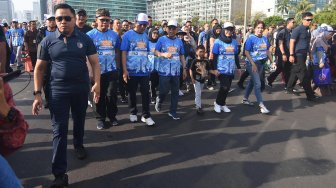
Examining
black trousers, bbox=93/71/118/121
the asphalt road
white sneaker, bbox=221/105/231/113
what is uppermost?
black trousers, bbox=93/71/118/121

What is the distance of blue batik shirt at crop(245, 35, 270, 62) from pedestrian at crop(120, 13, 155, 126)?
8.01 feet

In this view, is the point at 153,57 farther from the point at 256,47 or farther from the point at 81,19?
the point at 256,47

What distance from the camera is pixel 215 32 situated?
28.2ft

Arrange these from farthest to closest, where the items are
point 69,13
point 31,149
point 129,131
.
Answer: point 129,131, point 31,149, point 69,13

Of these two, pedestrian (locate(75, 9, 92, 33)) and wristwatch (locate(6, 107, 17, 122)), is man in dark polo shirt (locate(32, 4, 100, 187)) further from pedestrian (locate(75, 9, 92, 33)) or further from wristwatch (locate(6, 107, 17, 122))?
pedestrian (locate(75, 9, 92, 33))

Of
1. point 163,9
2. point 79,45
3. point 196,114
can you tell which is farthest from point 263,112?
point 163,9

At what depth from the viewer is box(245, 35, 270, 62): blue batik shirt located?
22.5 ft

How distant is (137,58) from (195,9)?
461 feet

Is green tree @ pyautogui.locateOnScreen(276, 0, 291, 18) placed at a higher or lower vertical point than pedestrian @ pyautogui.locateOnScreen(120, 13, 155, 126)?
higher

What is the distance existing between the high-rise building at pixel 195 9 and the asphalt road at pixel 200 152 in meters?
109

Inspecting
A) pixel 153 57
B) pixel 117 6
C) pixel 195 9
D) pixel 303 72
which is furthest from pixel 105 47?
pixel 195 9

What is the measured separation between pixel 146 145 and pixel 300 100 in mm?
4968

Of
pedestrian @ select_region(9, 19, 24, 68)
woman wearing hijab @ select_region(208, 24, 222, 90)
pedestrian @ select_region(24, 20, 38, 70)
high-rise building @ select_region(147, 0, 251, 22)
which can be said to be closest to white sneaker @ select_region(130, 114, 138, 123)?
woman wearing hijab @ select_region(208, 24, 222, 90)

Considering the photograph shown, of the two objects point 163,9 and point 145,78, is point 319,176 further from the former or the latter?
point 163,9
